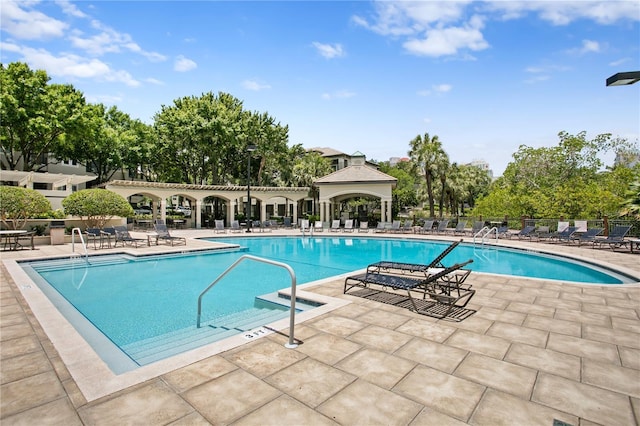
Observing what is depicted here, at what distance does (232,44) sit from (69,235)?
13.1m

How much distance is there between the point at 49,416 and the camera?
279 centimetres

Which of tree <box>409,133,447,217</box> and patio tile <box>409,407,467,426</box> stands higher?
tree <box>409,133,447,217</box>

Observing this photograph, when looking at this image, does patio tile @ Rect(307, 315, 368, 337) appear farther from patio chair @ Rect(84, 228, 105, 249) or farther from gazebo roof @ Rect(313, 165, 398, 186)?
gazebo roof @ Rect(313, 165, 398, 186)

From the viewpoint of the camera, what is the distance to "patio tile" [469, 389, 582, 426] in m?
2.77

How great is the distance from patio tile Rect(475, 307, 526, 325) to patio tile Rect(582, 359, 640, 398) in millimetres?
1400

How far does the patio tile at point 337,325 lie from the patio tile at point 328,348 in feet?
0.67

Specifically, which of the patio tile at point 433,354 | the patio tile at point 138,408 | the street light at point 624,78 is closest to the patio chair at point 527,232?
the street light at point 624,78

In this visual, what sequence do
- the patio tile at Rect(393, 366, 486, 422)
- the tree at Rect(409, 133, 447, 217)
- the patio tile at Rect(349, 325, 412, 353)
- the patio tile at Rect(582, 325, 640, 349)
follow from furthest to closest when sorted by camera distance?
1. the tree at Rect(409, 133, 447, 217)
2. the patio tile at Rect(582, 325, 640, 349)
3. the patio tile at Rect(349, 325, 412, 353)
4. the patio tile at Rect(393, 366, 486, 422)

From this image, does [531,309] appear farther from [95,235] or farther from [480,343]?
[95,235]

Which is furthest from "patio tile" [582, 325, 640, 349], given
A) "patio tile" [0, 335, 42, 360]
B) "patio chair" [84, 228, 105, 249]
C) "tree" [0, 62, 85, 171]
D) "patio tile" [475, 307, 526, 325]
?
"tree" [0, 62, 85, 171]

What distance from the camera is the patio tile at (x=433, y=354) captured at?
3.77 meters

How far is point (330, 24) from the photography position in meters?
12.6

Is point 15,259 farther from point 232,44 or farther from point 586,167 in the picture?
point 586,167

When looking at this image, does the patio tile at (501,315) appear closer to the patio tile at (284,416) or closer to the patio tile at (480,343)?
the patio tile at (480,343)
